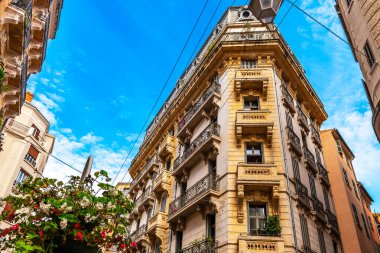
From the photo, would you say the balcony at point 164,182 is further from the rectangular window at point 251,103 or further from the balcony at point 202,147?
the rectangular window at point 251,103

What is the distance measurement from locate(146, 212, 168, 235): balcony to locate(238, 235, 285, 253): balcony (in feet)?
24.1

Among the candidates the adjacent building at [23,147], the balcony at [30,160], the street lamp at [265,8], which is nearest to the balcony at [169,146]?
the adjacent building at [23,147]

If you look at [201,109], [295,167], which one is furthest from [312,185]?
[201,109]

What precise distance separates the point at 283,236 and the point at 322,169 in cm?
945

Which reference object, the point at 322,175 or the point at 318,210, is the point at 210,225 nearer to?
the point at 318,210

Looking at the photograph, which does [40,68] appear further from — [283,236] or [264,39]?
[283,236]

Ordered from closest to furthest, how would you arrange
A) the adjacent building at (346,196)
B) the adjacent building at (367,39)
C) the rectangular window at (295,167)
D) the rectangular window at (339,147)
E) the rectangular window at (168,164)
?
the adjacent building at (367,39), the rectangular window at (295,167), the adjacent building at (346,196), the rectangular window at (168,164), the rectangular window at (339,147)

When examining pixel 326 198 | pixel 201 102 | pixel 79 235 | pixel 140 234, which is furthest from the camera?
pixel 140 234

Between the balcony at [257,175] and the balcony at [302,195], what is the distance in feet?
6.05

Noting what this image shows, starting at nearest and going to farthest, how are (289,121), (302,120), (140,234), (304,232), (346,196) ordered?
(304,232) < (289,121) < (302,120) < (140,234) < (346,196)

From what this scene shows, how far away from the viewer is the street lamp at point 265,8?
623 centimetres

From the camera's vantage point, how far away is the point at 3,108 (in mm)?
13438

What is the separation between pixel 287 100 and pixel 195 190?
26.7ft

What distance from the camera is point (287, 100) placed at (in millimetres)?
17812
